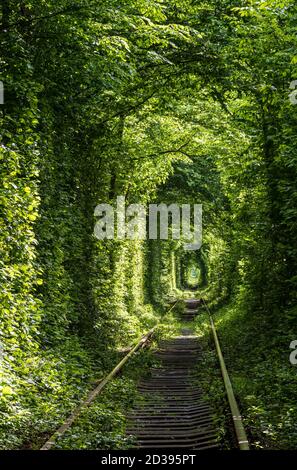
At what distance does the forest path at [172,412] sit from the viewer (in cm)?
764

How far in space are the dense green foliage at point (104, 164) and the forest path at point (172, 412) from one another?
30.6 inches

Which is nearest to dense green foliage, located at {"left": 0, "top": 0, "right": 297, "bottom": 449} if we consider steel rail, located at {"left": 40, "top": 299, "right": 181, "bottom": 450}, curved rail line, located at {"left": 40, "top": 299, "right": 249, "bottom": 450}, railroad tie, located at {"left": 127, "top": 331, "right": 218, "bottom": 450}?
steel rail, located at {"left": 40, "top": 299, "right": 181, "bottom": 450}

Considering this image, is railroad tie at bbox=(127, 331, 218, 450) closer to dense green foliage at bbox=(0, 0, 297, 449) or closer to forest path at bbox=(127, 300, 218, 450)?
forest path at bbox=(127, 300, 218, 450)

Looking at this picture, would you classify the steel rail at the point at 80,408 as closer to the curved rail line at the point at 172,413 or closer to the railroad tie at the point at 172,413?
the curved rail line at the point at 172,413

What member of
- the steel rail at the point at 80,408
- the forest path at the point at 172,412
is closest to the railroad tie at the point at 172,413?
the forest path at the point at 172,412

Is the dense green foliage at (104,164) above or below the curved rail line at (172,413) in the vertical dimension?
above

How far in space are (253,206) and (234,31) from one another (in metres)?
5.21

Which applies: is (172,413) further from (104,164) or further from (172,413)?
(104,164)

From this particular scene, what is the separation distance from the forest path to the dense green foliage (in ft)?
2.55

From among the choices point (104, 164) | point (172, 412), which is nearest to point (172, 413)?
point (172, 412)

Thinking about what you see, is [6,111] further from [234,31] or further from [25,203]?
[234,31]

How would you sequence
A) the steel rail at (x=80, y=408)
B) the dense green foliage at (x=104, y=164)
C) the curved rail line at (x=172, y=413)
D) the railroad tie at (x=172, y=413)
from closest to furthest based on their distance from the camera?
the steel rail at (x=80, y=408) → the curved rail line at (x=172, y=413) → the railroad tie at (x=172, y=413) → the dense green foliage at (x=104, y=164)

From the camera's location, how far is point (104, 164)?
1636 cm

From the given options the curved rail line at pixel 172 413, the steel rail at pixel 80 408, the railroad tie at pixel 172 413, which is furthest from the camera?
the railroad tie at pixel 172 413
